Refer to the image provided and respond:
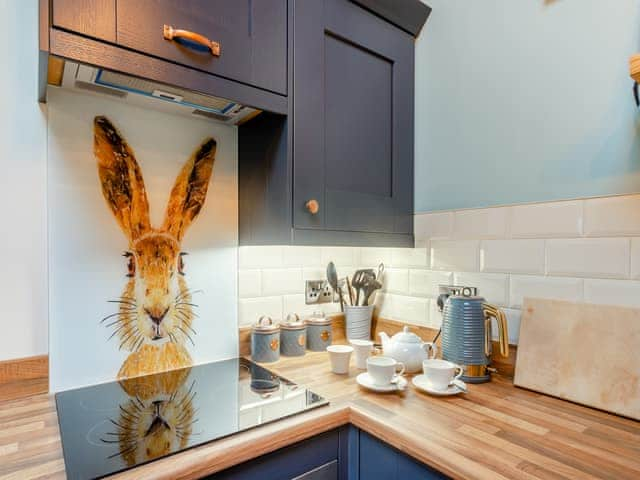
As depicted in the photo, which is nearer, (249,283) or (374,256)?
(249,283)

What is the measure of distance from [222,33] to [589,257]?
107cm

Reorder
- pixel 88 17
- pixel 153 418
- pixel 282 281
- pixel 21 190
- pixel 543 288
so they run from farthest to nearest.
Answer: pixel 282 281 < pixel 543 288 < pixel 21 190 < pixel 153 418 < pixel 88 17

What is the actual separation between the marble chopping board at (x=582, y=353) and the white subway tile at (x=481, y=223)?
0.75ft

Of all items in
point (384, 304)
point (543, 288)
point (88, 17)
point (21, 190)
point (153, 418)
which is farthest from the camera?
point (384, 304)

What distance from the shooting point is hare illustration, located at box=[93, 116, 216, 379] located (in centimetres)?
107

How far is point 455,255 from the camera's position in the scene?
1.27 metres

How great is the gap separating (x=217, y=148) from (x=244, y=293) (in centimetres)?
50

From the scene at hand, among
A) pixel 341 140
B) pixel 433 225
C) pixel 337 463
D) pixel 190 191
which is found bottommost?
pixel 337 463

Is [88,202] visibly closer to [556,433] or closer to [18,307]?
[18,307]

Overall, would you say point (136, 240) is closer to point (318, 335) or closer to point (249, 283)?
point (249, 283)

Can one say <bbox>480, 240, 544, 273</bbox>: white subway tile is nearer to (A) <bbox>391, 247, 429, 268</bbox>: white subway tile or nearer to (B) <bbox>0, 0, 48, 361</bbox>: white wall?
(A) <bbox>391, 247, 429, 268</bbox>: white subway tile

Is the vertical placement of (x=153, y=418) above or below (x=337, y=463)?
above

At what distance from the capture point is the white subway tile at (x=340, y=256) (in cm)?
151

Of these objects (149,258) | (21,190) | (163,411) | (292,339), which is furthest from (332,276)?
(21,190)
